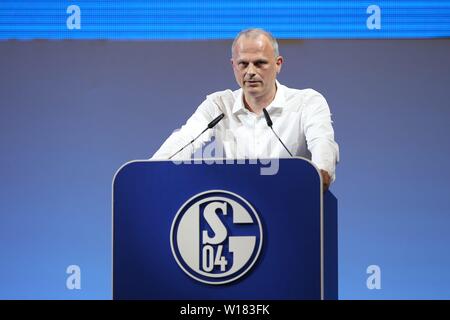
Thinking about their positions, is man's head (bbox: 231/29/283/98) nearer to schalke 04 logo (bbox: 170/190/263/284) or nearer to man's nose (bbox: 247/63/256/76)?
man's nose (bbox: 247/63/256/76)

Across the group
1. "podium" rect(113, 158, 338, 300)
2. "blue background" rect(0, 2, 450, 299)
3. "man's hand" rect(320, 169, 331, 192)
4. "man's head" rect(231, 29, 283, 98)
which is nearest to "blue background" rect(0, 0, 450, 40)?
"blue background" rect(0, 2, 450, 299)

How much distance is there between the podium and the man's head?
2.03 feet

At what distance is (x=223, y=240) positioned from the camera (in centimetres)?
185

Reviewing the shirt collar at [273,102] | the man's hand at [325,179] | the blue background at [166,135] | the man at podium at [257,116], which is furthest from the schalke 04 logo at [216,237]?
the blue background at [166,135]

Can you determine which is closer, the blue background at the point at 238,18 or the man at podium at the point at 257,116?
the man at podium at the point at 257,116

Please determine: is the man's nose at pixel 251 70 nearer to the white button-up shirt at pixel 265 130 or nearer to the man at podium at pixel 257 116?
the man at podium at pixel 257 116

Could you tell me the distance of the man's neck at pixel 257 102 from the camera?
2.57 metres

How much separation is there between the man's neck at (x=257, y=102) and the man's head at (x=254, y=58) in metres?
0.08

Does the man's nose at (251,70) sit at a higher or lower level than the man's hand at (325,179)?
higher

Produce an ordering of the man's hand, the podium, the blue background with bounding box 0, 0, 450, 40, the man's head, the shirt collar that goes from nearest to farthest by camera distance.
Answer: the podium
the man's hand
the man's head
the shirt collar
the blue background with bounding box 0, 0, 450, 40

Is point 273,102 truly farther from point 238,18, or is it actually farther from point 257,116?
point 238,18

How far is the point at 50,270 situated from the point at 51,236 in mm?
149

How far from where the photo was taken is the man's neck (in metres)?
2.57

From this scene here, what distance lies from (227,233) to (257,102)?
2.66 feet
